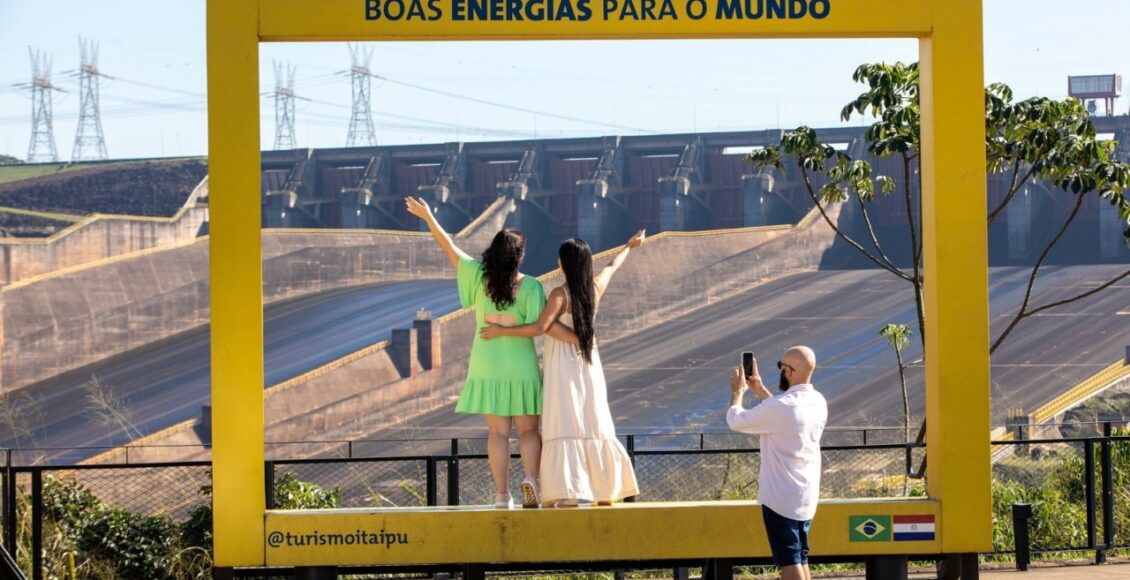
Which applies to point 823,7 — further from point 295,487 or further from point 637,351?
point 637,351

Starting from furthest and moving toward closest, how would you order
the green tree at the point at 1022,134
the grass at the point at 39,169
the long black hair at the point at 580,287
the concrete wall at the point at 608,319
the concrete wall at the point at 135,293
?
the grass at the point at 39,169, the concrete wall at the point at 135,293, the concrete wall at the point at 608,319, the green tree at the point at 1022,134, the long black hair at the point at 580,287

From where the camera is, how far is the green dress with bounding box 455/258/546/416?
6023 mm

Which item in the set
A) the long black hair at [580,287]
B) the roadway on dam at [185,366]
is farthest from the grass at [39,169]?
the long black hair at [580,287]

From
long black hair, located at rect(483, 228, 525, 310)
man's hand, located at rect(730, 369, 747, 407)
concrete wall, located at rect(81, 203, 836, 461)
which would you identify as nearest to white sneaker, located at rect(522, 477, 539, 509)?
long black hair, located at rect(483, 228, 525, 310)

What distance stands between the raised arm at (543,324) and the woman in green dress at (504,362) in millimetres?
62

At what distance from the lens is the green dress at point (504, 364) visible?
19.8ft

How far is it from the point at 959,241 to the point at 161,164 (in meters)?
83.7

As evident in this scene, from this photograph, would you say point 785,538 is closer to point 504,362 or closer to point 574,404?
point 574,404

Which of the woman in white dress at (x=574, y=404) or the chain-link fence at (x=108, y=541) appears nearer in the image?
the woman in white dress at (x=574, y=404)

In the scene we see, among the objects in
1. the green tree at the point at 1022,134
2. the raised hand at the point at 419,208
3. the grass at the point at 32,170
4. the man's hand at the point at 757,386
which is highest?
the grass at the point at 32,170

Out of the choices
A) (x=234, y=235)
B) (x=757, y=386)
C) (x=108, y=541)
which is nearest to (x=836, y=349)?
(x=108, y=541)

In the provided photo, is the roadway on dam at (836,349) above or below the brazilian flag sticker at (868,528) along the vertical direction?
below

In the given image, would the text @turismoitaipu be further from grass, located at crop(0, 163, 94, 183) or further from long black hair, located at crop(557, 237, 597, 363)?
grass, located at crop(0, 163, 94, 183)

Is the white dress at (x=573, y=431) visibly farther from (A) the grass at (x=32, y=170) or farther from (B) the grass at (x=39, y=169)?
(A) the grass at (x=32, y=170)
